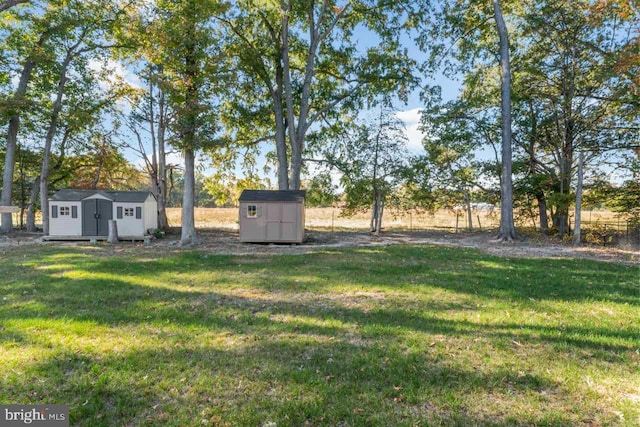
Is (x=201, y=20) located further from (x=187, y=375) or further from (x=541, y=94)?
(x=541, y=94)

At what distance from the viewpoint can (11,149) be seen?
17156 millimetres

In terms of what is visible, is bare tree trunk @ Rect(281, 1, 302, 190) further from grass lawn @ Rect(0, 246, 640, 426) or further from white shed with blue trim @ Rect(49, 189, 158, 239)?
grass lawn @ Rect(0, 246, 640, 426)

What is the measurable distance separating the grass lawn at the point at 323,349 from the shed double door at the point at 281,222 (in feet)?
22.0

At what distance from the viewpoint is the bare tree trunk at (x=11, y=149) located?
1662 centimetres

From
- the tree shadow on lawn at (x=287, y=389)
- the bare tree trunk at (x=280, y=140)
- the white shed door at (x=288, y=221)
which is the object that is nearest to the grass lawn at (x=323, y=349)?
the tree shadow on lawn at (x=287, y=389)

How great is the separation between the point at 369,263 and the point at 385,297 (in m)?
3.22

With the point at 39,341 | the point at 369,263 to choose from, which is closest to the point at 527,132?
the point at 369,263

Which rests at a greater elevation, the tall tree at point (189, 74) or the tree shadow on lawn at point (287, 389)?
the tall tree at point (189, 74)

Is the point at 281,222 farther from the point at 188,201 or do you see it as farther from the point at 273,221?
the point at 188,201

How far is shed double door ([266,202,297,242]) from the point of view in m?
13.6

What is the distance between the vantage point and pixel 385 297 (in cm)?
547
